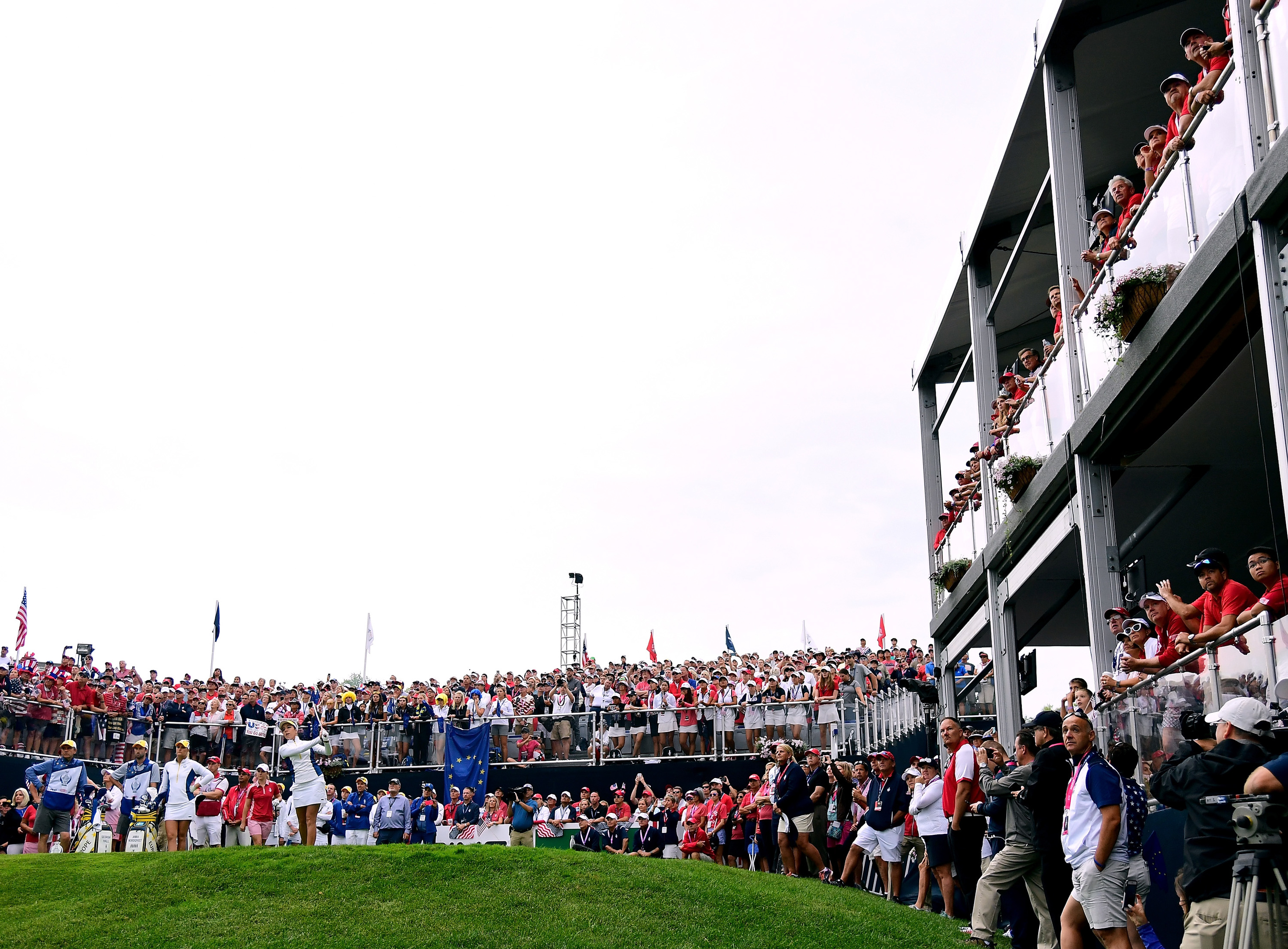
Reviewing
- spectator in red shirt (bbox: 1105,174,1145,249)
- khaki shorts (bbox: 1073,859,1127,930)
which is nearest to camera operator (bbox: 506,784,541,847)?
spectator in red shirt (bbox: 1105,174,1145,249)

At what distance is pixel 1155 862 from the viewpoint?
959cm

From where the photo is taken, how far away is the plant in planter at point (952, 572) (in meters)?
22.3

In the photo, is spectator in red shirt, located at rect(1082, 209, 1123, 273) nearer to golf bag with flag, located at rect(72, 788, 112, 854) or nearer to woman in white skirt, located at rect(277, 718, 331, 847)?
woman in white skirt, located at rect(277, 718, 331, 847)

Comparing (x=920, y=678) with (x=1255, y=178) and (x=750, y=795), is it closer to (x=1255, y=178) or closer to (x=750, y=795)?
(x=750, y=795)

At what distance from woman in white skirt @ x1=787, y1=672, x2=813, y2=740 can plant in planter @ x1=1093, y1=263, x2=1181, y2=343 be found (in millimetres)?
12566

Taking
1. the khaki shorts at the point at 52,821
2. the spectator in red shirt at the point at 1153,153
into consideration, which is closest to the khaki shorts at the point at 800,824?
the spectator in red shirt at the point at 1153,153

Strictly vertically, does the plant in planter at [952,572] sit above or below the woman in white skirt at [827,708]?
above

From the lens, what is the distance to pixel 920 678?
87.0ft

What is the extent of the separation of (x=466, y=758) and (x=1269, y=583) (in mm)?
20376

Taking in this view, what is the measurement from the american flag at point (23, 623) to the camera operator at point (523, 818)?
22991 millimetres

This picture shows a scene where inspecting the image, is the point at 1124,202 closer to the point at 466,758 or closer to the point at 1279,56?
the point at 1279,56

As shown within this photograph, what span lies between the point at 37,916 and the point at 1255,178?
1408 centimetres

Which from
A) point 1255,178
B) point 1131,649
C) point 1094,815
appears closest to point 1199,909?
point 1094,815

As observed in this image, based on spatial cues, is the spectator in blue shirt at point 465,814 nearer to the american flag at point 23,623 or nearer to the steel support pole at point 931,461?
the steel support pole at point 931,461
